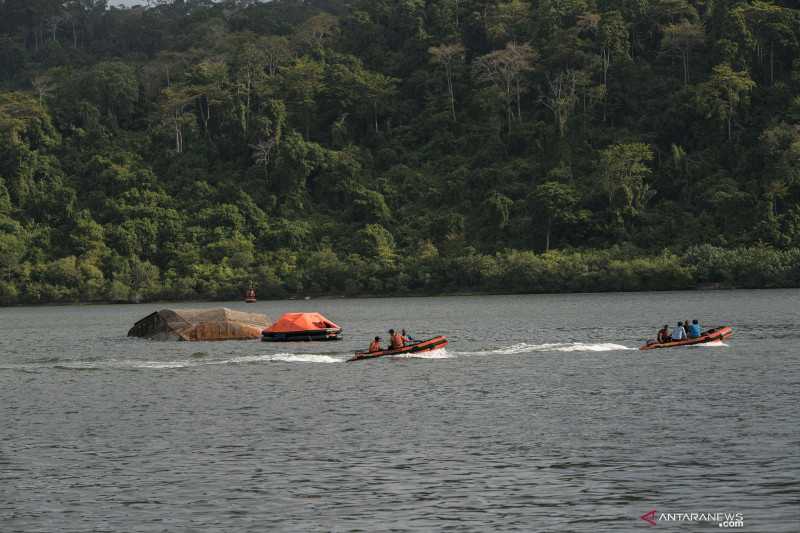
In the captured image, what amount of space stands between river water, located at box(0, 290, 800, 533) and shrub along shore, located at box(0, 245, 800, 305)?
6470cm

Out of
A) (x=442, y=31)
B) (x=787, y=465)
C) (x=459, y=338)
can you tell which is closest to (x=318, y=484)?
(x=787, y=465)

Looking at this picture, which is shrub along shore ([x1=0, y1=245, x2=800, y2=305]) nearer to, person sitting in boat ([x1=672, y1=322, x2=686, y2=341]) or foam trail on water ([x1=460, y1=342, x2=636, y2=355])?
foam trail on water ([x1=460, y1=342, x2=636, y2=355])

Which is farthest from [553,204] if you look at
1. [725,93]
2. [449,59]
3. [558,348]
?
[558,348]

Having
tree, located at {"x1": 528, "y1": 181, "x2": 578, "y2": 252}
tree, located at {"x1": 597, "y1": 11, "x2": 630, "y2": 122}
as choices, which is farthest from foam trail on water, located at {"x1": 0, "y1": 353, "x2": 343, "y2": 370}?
tree, located at {"x1": 597, "y1": 11, "x2": 630, "y2": 122}

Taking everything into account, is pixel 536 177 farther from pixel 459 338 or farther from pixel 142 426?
pixel 142 426

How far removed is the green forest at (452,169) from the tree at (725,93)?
0.32m

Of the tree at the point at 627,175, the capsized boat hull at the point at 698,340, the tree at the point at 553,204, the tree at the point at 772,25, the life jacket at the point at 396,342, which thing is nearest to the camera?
the life jacket at the point at 396,342

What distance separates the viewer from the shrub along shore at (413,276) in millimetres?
137750

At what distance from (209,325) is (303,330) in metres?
9.98

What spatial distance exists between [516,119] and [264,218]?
156 feet

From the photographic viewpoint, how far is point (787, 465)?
29391 millimetres

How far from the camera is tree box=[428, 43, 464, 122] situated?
615 ft

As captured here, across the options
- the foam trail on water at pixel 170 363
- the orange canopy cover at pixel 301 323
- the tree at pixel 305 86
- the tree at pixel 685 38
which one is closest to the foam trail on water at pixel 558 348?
the foam trail on water at pixel 170 363

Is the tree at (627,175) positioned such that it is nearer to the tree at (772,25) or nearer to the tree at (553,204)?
the tree at (553,204)
